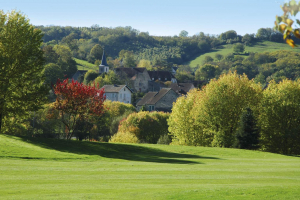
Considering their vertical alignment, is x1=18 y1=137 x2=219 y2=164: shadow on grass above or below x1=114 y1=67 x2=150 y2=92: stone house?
below

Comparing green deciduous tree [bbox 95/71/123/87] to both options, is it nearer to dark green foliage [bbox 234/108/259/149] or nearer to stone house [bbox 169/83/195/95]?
stone house [bbox 169/83/195/95]

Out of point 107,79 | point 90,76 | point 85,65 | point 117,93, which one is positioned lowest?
point 117,93

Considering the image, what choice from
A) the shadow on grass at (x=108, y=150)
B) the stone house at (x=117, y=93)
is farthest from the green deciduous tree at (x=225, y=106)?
the stone house at (x=117, y=93)

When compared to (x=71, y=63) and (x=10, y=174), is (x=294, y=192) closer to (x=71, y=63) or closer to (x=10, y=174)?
(x=10, y=174)

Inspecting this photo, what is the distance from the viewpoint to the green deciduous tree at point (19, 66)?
38.2 meters

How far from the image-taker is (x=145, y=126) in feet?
235

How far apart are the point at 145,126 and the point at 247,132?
1064 inches

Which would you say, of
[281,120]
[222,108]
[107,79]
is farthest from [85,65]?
[281,120]

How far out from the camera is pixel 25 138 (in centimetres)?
3694

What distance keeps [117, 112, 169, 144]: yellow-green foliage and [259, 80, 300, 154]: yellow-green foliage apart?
24.1 meters

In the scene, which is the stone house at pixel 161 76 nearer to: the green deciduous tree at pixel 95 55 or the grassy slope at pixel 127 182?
the green deciduous tree at pixel 95 55

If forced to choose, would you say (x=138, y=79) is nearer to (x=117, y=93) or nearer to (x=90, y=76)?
(x=90, y=76)

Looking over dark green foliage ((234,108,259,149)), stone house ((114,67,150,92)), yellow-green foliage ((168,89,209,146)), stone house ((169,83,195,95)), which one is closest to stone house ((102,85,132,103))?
stone house ((169,83,195,95))

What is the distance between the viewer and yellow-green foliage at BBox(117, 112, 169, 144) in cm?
6969
